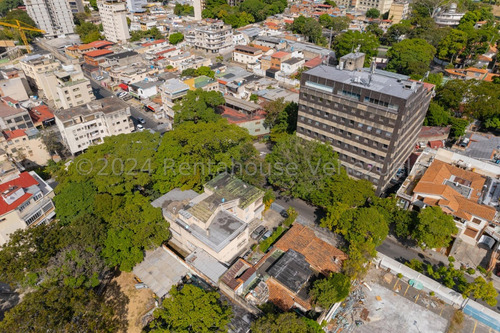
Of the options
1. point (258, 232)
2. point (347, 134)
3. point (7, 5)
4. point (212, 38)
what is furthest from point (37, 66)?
point (7, 5)

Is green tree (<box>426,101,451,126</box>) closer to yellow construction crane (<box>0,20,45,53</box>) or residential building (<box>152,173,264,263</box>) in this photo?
residential building (<box>152,173,264,263</box>)

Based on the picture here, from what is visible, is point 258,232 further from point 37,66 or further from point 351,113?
point 37,66

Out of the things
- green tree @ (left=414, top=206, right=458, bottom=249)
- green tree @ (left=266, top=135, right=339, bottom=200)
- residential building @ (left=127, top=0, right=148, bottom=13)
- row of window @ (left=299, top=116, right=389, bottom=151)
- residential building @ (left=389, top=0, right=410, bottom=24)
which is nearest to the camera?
green tree @ (left=414, top=206, right=458, bottom=249)

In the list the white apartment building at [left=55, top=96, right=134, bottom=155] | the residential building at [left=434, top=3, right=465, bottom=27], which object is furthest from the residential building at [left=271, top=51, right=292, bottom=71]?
the residential building at [left=434, top=3, right=465, bottom=27]

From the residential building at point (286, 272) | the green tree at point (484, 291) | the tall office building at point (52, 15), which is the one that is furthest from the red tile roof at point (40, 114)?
the tall office building at point (52, 15)

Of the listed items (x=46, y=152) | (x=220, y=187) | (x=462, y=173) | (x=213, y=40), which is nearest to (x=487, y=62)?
(x=462, y=173)
